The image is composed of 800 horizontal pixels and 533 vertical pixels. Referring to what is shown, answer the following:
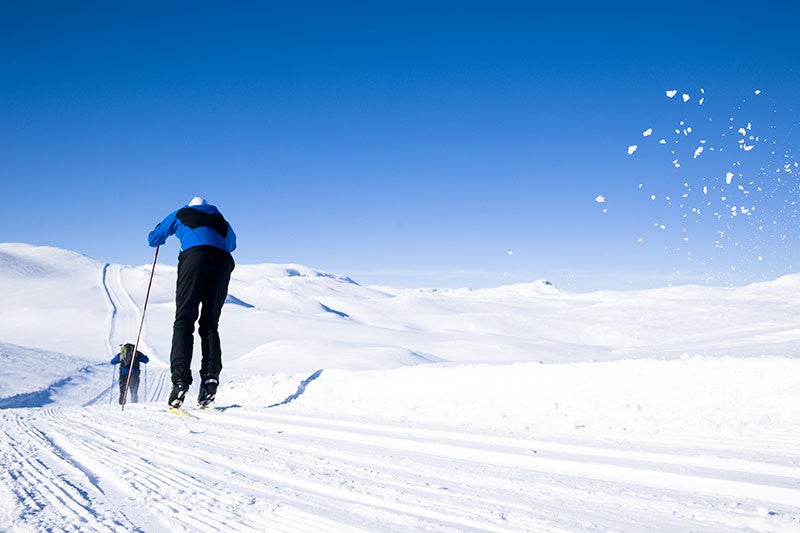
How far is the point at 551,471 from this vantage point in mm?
2543

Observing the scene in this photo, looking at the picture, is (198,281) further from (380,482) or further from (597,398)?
(597,398)

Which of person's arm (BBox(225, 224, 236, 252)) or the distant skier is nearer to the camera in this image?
the distant skier

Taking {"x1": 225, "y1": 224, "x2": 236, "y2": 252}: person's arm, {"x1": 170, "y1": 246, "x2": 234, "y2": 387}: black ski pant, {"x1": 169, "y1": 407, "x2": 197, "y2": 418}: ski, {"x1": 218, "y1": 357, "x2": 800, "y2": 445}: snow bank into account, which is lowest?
{"x1": 169, "y1": 407, "x2": 197, "y2": 418}: ski

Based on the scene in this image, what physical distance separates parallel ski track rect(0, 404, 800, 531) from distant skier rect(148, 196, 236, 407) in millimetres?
1462

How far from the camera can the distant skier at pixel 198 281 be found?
4953 millimetres

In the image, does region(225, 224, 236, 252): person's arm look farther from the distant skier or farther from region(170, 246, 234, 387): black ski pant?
region(170, 246, 234, 387): black ski pant

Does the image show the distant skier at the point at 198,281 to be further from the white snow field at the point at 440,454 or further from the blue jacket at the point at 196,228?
the white snow field at the point at 440,454

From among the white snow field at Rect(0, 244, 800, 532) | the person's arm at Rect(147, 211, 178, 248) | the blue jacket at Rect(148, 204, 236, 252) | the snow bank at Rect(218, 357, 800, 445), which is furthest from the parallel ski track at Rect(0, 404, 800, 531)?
the person's arm at Rect(147, 211, 178, 248)

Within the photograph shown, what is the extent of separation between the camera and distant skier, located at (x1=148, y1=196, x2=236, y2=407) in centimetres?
495

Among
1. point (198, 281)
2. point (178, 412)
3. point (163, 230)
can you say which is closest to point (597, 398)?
point (178, 412)

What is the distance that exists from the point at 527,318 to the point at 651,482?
2078 inches

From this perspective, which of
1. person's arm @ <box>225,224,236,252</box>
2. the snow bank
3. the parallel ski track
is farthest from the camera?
person's arm @ <box>225,224,236,252</box>

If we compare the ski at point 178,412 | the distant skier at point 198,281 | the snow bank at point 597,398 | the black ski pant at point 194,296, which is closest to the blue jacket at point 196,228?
the distant skier at point 198,281

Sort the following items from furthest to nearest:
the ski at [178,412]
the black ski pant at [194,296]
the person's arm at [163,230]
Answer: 1. the person's arm at [163,230]
2. the black ski pant at [194,296]
3. the ski at [178,412]
